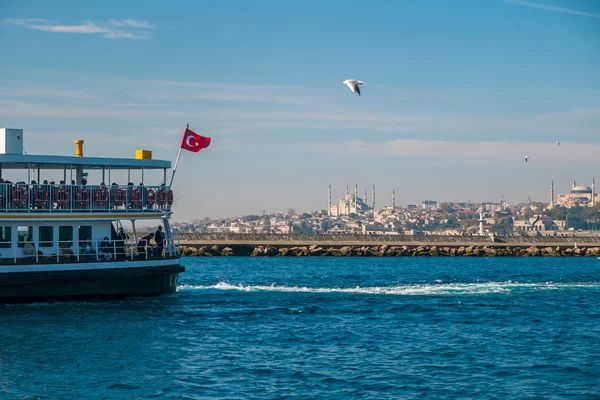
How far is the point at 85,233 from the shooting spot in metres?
33.5

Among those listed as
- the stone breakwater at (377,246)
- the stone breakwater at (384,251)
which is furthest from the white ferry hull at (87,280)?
the stone breakwater at (384,251)

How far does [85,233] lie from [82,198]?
1.45 metres

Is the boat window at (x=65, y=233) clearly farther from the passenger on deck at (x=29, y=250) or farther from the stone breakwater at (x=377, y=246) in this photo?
the stone breakwater at (x=377, y=246)

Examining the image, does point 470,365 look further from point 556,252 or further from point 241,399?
point 556,252

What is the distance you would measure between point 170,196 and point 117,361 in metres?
13.6

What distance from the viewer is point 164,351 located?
24.4 metres

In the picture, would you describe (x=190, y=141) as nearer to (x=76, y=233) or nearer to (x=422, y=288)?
(x=76, y=233)

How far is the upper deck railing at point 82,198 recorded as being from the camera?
31703 millimetres

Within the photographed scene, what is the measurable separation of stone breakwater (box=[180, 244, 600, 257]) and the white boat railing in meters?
48.2

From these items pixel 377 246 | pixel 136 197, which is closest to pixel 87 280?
pixel 136 197

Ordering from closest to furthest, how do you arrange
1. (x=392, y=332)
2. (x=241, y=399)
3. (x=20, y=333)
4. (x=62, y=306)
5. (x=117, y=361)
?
(x=241, y=399)
(x=117, y=361)
(x=20, y=333)
(x=392, y=332)
(x=62, y=306)

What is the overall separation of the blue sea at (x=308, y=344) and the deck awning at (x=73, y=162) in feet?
17.9

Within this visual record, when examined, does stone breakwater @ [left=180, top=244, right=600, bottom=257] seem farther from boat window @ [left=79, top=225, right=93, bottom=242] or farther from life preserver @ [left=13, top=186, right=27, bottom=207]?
life preserver @ [left=13, top=186, right=27, bottom=207]

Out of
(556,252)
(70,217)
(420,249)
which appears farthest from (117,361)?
(556,252)
